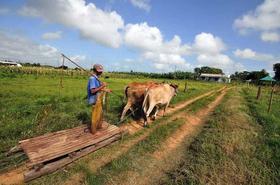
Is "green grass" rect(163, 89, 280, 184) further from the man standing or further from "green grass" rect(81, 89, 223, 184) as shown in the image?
the man standing

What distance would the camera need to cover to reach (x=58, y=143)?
5234 mm

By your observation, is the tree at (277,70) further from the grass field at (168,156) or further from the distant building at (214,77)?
the grass field at (168,156)

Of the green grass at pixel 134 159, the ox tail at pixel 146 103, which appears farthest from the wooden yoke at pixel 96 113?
the ox tail at pixel 146 103

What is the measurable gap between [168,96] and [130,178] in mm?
5927

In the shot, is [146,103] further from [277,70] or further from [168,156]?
[277,70]

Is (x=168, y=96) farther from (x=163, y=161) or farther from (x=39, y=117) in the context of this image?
(x=39, y=117)

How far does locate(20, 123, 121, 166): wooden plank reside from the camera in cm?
454

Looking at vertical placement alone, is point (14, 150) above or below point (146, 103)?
below

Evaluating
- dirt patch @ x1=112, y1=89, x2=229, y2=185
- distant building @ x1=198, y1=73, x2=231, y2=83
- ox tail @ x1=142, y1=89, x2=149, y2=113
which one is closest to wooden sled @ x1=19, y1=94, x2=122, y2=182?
dirt patch @ x1=112, y1=89, x2=229, y2=185

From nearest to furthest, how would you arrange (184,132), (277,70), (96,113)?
1. (96,113)
2. (184,132)
3. (277,70)

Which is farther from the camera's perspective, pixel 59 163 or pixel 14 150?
pixel 14 150

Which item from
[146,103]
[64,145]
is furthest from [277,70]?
[64,145]

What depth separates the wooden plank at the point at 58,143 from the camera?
454 cm

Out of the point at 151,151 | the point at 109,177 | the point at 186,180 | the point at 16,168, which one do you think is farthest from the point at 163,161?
the point at 16,168
